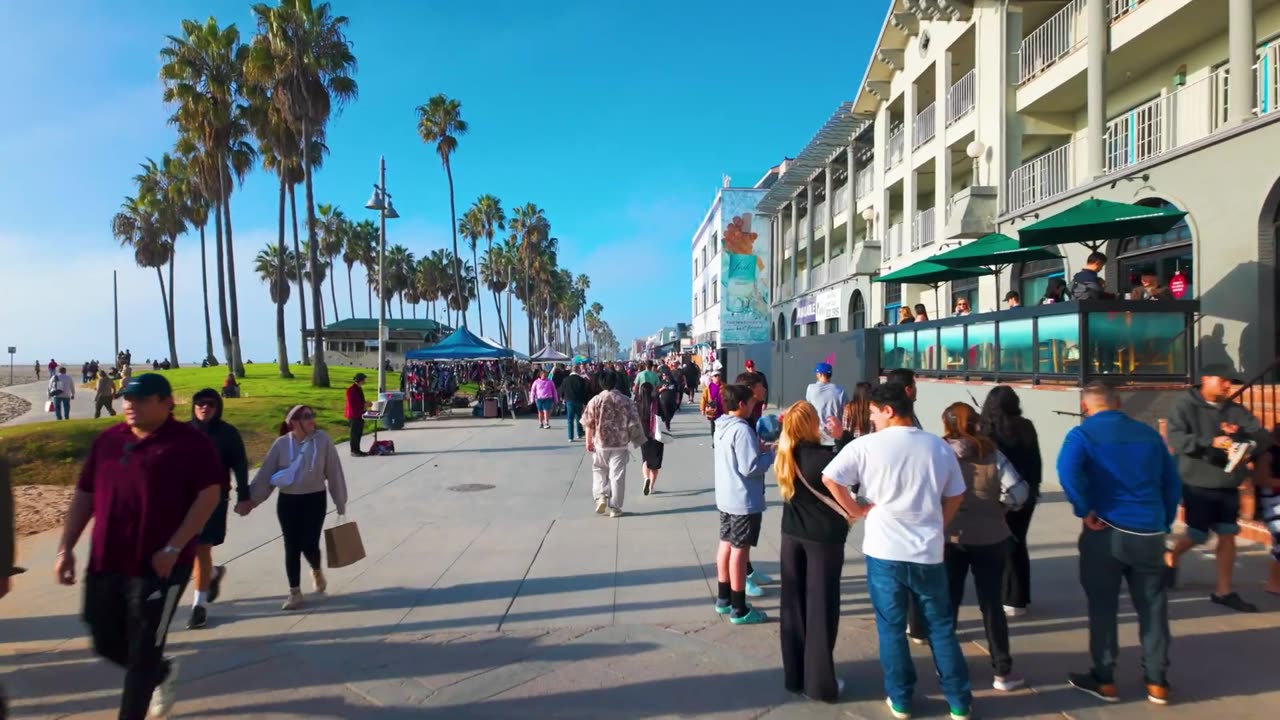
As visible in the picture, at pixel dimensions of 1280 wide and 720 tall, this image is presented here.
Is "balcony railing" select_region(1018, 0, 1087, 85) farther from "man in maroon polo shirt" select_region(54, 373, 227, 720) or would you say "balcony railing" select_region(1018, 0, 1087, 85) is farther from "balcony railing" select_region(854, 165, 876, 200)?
"man in maroon polo shirt" select_region(54, 373, 227, 720)

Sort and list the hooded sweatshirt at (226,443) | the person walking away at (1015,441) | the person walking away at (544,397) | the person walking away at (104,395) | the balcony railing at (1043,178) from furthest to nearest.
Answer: the person walking away at (104,395) < the person walking away at (544,397) < the balcony railing at (1043,178) < the hooded sweatshirt at (226,443) < the person walking away at (1015,441)

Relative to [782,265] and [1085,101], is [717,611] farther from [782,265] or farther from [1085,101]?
[782,265]

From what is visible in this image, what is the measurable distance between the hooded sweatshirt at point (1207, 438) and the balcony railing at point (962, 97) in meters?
14.6

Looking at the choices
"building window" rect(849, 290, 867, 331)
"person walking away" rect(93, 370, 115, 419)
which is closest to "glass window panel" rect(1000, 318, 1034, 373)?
"building window" rect(849, 290, 867, 331)

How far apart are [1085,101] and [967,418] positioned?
1487cm

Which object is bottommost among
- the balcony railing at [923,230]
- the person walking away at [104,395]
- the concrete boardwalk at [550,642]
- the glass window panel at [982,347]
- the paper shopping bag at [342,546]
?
the concrete boardwalk at [550,642]

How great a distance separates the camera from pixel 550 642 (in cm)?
491

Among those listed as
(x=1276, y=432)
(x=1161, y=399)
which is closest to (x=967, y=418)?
(x=1276, y=432)

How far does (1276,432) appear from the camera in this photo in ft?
18.6

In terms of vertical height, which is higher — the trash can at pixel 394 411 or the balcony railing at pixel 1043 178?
the balcony railing at pixel 1043 178

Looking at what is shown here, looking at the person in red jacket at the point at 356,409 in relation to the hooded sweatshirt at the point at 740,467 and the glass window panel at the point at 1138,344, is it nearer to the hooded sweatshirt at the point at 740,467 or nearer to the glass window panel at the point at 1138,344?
the hooded sweatshirt at the point at 740,467

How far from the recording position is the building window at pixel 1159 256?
12016 mm

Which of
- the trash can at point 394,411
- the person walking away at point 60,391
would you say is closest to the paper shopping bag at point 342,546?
the trash can at point 394,411

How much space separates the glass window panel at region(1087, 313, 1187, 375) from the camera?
9.34m
